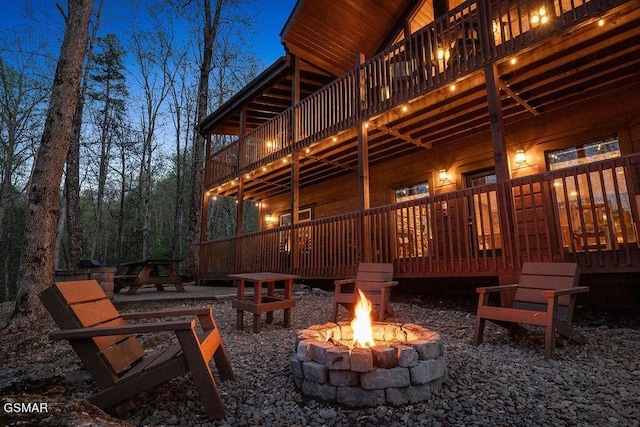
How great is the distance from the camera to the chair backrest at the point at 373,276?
4644 millimetres

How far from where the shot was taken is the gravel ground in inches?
74.7

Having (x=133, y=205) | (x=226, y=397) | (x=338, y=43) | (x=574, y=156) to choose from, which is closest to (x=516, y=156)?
(x=574, y=156)

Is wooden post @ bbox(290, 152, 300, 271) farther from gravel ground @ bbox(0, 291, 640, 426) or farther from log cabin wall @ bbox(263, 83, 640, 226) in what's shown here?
gravel ground @ bbox(0, 291, 640, 426)

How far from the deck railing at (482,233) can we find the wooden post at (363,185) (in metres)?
0.04

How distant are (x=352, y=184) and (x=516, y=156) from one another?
472 cm

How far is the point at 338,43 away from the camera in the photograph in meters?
9.39

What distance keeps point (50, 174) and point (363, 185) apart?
555cm

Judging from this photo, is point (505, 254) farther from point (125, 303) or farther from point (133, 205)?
point (133, 205)

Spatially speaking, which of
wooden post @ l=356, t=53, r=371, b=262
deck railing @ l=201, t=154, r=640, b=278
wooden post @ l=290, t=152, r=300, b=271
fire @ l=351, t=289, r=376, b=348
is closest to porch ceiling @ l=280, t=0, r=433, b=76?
wooden post @ l=356, t=53, r=371, b=262

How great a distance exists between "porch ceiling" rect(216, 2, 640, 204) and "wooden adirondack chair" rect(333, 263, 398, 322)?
353cm

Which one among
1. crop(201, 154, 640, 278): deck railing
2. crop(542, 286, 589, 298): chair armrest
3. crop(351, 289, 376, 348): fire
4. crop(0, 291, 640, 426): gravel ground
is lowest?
crop(0, 291, 640, 426): gravel ground

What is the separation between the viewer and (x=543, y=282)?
11.6 feet

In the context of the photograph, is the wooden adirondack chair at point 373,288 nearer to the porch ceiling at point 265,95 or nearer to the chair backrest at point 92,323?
the chair backrest at point 92,323

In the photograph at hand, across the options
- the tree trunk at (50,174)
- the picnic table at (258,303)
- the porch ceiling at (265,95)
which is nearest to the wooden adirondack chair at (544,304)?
the picnic table at (258,303)
